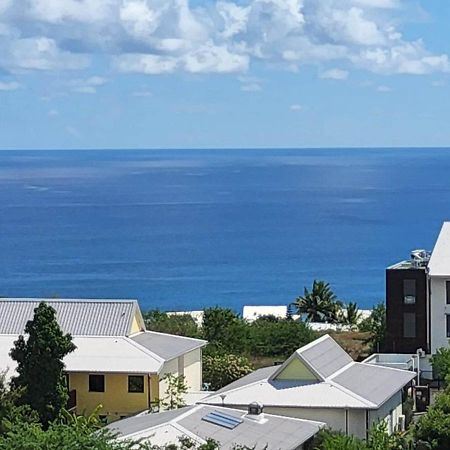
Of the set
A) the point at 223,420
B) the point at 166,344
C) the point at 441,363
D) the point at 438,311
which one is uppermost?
the point at 438,311

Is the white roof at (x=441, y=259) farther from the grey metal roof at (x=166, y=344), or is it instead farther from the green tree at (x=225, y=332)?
the grey metal roof at (x=166, y=344)

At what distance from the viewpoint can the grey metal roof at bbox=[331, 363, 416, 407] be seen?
87.9 feet

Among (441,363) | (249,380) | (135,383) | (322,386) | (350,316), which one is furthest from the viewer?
(350,316)

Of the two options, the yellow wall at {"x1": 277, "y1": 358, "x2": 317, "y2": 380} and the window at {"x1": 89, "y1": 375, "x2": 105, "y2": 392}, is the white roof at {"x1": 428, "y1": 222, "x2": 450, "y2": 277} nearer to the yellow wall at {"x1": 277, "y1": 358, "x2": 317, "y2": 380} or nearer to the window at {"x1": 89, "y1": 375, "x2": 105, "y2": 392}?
the yellow wall at {"x1": 277, "y1": 358, "x2": 317, "y2": 380}

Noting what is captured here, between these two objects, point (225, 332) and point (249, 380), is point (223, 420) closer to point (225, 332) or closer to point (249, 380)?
point (249, 380)

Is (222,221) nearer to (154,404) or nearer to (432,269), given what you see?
(432,269)

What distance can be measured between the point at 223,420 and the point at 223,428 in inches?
18.7

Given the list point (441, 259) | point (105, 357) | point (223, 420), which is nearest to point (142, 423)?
point (223, 420)

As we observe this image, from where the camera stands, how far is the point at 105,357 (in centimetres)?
3005

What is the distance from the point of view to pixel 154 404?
29109mm

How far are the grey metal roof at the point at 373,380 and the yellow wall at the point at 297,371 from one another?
54 cm

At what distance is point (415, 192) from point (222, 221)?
56606mm

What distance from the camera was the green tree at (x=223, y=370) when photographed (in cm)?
3356

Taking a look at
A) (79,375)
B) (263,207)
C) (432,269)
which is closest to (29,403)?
(79,375)
